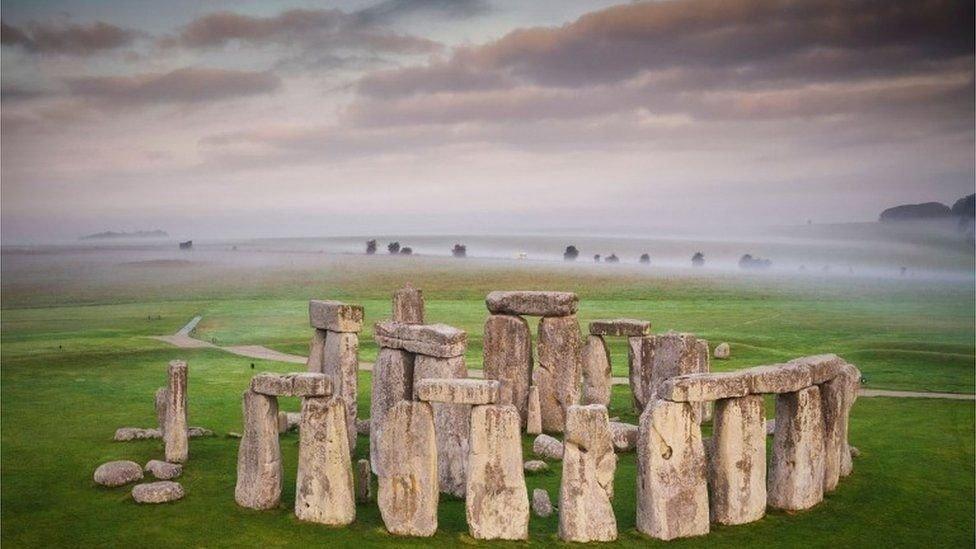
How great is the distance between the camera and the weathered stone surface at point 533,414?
20.8 meters

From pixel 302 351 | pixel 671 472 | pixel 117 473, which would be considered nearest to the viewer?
pixel 671 472

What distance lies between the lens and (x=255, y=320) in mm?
46875

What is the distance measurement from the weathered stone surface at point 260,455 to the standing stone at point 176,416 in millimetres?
3136

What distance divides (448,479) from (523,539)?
267 centimetres

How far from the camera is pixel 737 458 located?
14.5 meters

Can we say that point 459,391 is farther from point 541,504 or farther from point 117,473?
point 117,473

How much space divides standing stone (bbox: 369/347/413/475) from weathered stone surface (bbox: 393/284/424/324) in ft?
10.7

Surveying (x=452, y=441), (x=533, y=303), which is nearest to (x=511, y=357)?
(x=533, y=303)

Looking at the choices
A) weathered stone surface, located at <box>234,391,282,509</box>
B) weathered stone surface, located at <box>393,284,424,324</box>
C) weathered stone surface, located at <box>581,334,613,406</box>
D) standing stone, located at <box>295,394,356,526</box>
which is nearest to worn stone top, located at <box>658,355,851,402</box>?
standing stone, located at <box>295,394,356,526</box>

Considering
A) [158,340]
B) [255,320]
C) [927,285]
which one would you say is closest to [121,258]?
[255,320]

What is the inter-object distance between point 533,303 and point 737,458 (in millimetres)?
7570

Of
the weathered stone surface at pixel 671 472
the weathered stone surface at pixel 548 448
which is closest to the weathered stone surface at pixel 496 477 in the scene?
the weathered stone surface at pixel 671 472

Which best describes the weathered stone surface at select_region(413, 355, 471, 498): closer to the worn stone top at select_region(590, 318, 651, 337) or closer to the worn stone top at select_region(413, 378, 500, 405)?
the worn stone top at select_region(413, 378, 500, 405)

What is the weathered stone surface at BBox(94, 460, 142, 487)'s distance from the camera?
1655 centimetres
